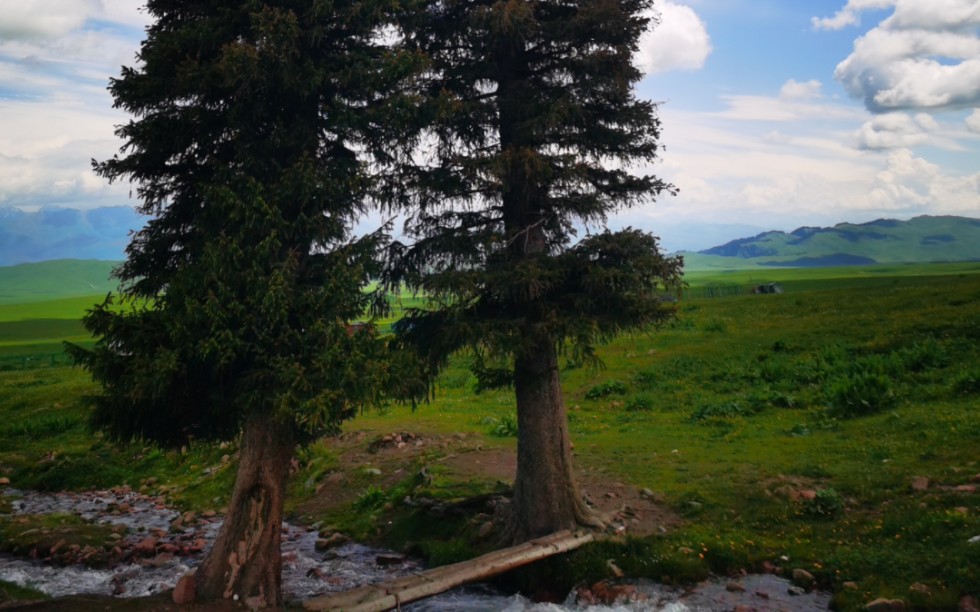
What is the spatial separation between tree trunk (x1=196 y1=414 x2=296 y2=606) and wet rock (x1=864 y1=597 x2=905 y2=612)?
10569 mm

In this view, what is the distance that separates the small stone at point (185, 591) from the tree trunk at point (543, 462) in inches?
264

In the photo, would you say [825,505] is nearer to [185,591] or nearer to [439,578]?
[439,578]

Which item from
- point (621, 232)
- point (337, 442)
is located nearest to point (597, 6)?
point (621, 232)

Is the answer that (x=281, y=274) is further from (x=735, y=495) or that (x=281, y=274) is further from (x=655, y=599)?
(x=735, y=495)

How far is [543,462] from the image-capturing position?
619 inches

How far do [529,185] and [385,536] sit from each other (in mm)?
10208

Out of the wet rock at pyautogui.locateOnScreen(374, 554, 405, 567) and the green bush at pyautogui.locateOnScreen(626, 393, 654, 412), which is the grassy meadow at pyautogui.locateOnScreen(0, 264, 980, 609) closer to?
the green bush at pyautogui.locateOnScreen(626, 393, 654, 412)

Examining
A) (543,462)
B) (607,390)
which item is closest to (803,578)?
(543,462)

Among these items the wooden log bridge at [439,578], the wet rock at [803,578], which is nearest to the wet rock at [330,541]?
the wooden log bridge at [439,578]

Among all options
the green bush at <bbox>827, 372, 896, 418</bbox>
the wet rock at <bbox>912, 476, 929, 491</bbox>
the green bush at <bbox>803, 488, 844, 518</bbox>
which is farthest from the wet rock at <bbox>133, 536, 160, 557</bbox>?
the green bush at <bbox>827, 372, 896, 418</bbox>

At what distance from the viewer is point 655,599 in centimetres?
1302

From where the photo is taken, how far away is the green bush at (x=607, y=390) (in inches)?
1209

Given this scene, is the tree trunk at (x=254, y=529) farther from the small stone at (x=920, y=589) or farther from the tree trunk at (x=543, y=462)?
the small stone at (x=920, y=589)

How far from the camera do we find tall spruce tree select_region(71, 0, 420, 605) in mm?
12453
